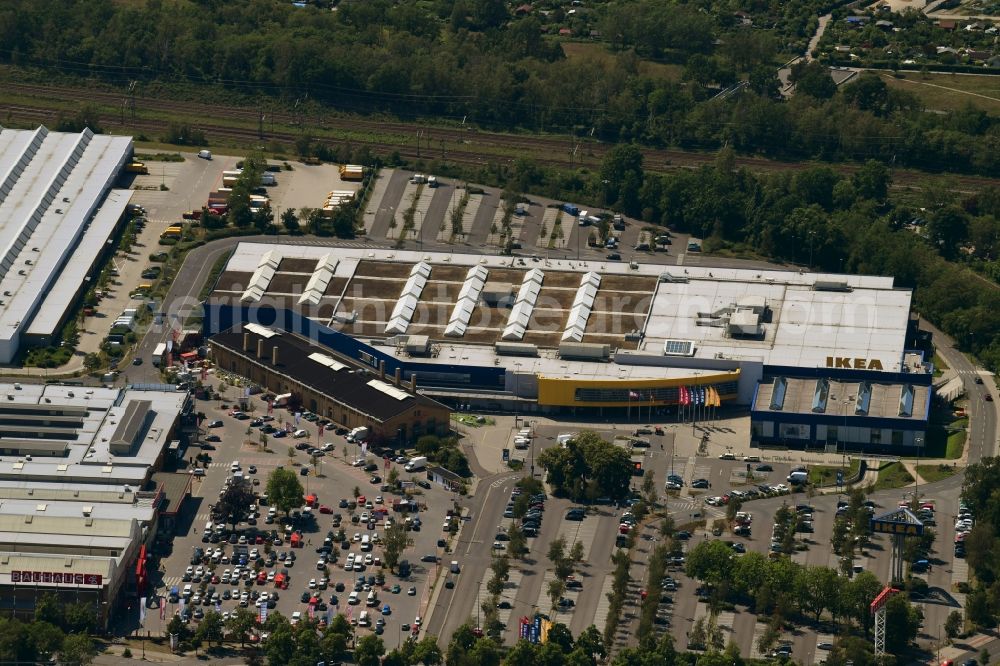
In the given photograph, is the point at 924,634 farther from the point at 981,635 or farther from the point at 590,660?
the point at 590,660

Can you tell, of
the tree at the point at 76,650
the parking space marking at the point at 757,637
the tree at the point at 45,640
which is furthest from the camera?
the parking space marking at the point at 757,637

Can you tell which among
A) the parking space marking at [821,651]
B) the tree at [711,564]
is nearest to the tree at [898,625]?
the parking space marking at [821,651]

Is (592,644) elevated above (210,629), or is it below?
above

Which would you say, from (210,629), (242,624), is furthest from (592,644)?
(210,629)

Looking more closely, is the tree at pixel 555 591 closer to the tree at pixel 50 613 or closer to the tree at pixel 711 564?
the tree at pixel 711 564

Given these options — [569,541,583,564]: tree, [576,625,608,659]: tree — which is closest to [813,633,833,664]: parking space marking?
[576,625,608,659]: tree

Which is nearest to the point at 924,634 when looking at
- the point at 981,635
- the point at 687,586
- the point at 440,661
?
the point at 981,635

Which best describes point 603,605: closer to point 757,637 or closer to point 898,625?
point 757,637
